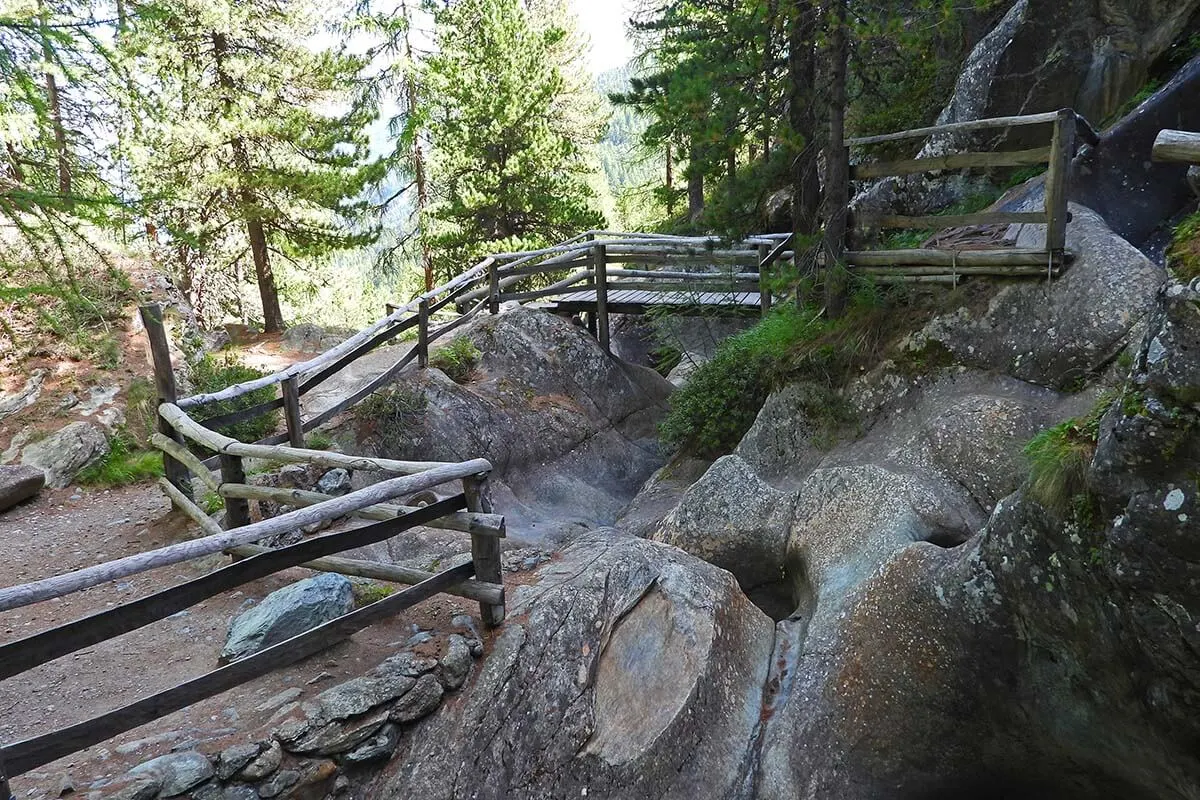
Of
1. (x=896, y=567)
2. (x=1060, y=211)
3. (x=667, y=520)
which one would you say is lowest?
(x=667, y=520)

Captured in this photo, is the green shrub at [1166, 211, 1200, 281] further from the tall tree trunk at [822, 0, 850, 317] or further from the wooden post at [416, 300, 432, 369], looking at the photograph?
the wooden post at [416, 300, 432, 369]

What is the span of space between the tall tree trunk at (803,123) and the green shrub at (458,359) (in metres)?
5.30

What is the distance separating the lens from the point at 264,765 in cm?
431

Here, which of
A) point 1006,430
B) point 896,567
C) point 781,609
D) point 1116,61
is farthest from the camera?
point 1116,61

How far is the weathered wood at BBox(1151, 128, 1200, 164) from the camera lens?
3875 millimetres

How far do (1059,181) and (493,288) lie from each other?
903 cm

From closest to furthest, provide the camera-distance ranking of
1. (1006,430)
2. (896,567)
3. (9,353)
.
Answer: (896,567) → (1006,430) → (9,353)

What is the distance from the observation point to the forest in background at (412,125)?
28.8 feet

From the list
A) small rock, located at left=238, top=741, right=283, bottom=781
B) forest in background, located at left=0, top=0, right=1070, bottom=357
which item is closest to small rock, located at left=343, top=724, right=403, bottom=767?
small rock, located at left=238, top=741, right=283, bottom=781

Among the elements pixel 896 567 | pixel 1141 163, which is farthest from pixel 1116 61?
pixel 896 567

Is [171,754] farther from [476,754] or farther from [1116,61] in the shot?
[1116,61]

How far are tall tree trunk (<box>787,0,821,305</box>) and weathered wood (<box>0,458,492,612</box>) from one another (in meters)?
5.85

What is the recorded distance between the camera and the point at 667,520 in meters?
8.69

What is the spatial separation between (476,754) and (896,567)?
12.2ft
